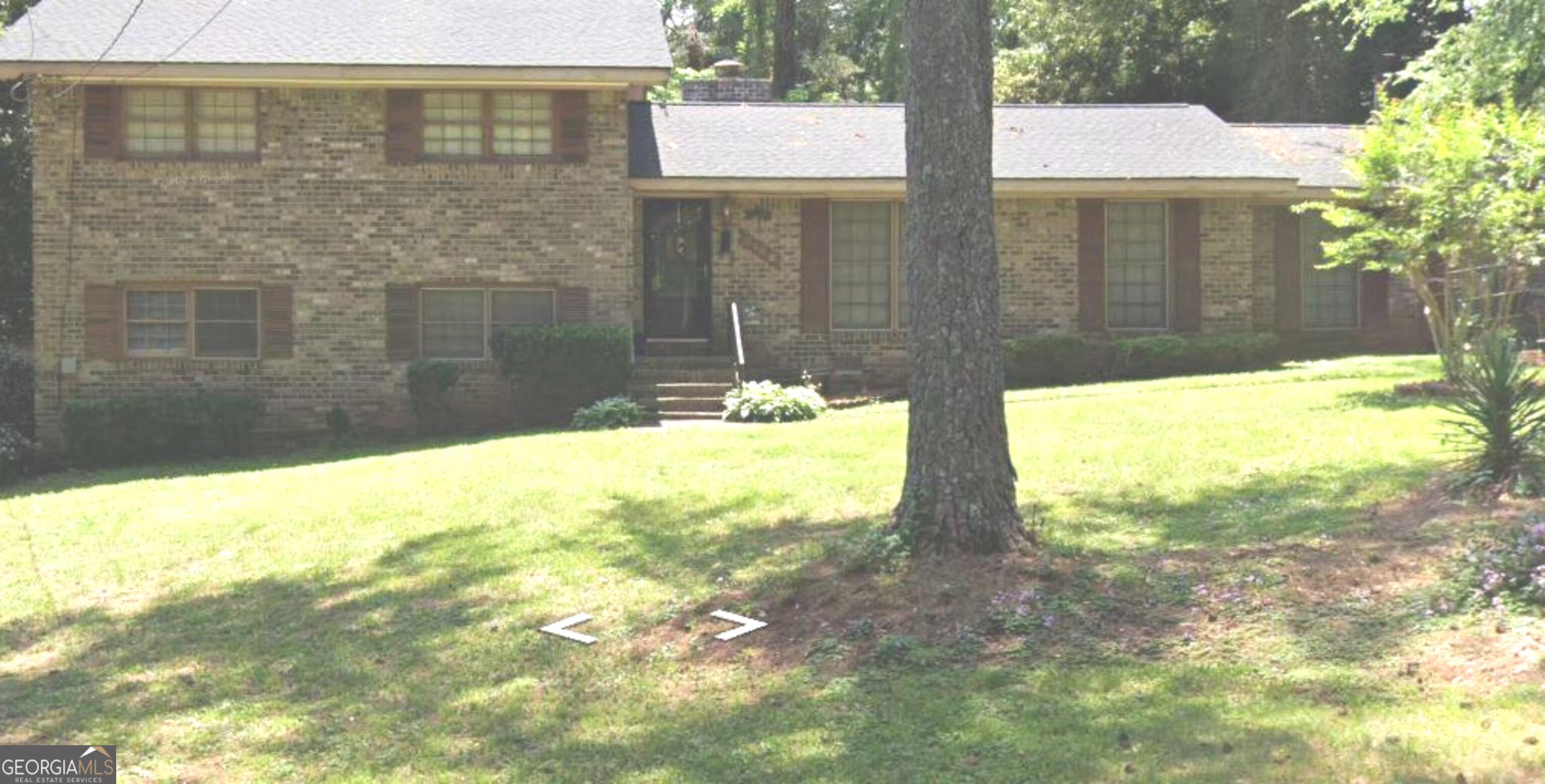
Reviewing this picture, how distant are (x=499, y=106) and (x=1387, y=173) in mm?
10803

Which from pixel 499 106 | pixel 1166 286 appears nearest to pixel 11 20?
pixel 499 106

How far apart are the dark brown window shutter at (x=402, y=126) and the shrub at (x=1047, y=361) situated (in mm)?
8466

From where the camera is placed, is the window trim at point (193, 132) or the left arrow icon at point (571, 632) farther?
the window trim at point (193, 132)

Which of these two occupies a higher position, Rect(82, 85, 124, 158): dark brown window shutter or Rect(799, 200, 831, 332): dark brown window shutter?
Rect(82, 85, 124, 158): dark brown window shutter

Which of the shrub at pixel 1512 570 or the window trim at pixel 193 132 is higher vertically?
the window trim at pixel 193 132

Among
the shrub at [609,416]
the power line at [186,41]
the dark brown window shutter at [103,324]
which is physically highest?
the power line at [186,41]

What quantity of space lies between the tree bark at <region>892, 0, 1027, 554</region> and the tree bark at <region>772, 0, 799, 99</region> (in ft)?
92.5

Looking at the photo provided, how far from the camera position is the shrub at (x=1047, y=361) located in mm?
18453

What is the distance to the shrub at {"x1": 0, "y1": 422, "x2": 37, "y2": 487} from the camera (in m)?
15.8

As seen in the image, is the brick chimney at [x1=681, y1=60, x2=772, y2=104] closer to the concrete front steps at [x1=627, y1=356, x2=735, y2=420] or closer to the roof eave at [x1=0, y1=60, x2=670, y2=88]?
the roof eave at [x1=0, y1=60, x2=670, y2=88]

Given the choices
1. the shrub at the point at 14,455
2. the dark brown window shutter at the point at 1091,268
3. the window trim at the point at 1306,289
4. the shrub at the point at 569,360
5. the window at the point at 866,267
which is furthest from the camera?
the window trim at the point at 1306,289

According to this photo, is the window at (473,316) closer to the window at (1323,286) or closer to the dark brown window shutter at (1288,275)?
the dark brown window shutter at (1288,275)

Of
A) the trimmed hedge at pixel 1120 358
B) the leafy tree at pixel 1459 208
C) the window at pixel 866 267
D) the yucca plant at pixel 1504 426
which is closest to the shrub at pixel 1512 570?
the yucca plant at pixel 1504 426

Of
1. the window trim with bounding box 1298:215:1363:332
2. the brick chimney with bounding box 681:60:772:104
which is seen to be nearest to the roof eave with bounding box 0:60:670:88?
the brick chimney with bounding box 681:60:772:104
